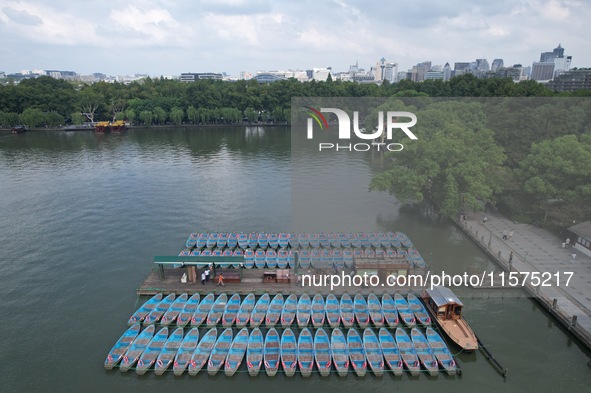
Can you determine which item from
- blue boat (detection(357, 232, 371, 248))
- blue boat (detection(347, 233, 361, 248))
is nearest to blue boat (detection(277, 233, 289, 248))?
blue boat (detection(347, 233, 361, 248))

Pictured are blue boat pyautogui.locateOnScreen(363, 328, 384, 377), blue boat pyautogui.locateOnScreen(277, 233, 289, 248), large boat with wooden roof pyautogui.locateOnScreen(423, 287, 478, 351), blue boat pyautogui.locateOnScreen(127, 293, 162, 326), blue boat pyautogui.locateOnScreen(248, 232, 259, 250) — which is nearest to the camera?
blue boat pyautogui.locateOnScreen(363, 328, 384, 377)

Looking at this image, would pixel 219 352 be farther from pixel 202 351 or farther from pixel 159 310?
pixel 159 310

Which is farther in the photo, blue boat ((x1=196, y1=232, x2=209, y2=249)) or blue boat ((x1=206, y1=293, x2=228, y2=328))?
blue boat ((x1=196, y1=232, x2=209, y2=249))

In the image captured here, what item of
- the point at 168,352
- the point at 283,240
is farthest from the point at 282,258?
the point at 168,352

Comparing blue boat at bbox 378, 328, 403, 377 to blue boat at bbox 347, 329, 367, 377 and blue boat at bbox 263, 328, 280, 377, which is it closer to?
blue boat at bbox 347, 329, 367, 377

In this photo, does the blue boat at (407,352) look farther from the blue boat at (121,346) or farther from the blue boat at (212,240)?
the blue boat at (212,240)

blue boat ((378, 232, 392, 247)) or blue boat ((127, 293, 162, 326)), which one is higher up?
blue boat ((378, 232, 392, 247))
